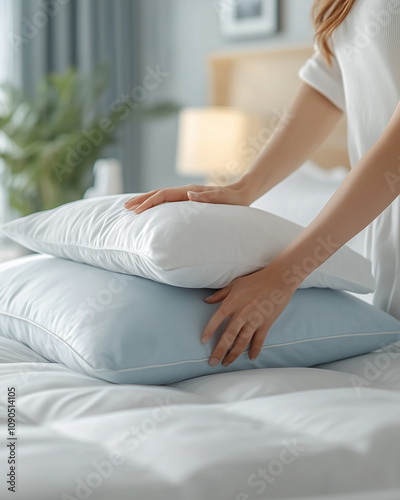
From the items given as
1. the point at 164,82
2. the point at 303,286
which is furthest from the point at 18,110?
the point at 303,286

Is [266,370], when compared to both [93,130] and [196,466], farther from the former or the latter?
[93,130]

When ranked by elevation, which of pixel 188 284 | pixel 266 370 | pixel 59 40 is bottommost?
pixel 266 370

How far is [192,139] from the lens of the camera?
3.09 metres

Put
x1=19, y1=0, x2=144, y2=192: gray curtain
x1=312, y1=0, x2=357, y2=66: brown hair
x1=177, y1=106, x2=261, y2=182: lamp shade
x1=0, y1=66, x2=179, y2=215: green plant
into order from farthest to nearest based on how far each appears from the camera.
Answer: x1=19, y1=0, x2=144, y2=192: gray curtain, x1=0, y1=66, x2=179, y2=215: green plant, x1=177, y1=106, x2=261, y2=182: lamp shade, x1=312, y1=0, x2=357, y2=66: brown hair

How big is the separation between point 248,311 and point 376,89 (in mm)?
531

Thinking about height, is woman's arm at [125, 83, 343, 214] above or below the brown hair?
below

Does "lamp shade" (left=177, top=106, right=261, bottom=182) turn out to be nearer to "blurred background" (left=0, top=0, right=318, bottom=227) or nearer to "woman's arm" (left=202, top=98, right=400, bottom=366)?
"blurred background" (left=0, top=0, right=318, bottom=227)

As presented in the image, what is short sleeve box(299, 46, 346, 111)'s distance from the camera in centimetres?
134

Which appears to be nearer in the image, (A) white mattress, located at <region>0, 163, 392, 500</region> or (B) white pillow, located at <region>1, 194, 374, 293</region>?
(A) white mattress, located at <region>0, 163, 392, 500</region>

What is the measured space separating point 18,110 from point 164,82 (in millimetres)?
983

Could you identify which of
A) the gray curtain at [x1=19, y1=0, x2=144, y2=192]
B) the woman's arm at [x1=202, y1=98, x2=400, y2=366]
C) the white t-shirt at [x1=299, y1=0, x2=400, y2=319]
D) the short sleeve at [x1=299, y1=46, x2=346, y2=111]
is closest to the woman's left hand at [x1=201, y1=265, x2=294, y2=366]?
the woman's arm at [x1=202, y1=98, x2=400, y2=366]

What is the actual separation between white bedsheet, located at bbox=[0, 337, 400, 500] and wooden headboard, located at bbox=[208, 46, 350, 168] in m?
2.15

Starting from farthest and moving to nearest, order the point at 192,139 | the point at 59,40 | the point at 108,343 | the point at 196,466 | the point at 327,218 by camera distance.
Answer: the point at 59,40 < the point at 192,139 < the point at 327,218 < the point at 108,343 < the point at 196,466

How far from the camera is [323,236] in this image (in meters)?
0.98
